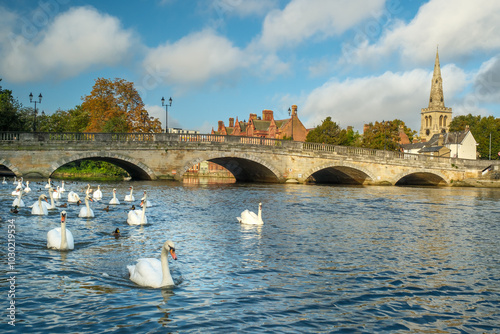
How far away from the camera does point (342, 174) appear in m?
54.7

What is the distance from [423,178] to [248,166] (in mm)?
23141

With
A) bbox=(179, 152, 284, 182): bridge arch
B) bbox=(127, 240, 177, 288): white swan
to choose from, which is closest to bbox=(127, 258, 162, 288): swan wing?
bbox=(127, 240, 177, 288): white swan

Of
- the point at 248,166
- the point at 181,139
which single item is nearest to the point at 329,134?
the point at 248,166

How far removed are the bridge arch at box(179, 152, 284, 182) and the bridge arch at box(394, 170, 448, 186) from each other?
569 inches

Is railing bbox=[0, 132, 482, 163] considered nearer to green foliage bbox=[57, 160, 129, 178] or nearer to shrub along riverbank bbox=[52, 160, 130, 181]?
shrub along riverbank bbox=[52, 160, 130, 181]

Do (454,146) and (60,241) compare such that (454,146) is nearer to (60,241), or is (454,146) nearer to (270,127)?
(270,127)

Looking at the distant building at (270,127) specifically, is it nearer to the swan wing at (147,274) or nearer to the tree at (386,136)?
the tree at (386,136)

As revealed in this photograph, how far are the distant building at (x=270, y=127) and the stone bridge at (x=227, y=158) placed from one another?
103 ft

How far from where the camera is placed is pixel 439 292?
877 cm

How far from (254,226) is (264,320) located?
9.35 metres

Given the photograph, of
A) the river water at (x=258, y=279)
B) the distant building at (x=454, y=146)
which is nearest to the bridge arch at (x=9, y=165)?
the river water at (x=258, y=279)

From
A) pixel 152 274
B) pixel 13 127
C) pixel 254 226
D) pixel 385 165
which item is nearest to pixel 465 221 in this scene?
pixel 254 226

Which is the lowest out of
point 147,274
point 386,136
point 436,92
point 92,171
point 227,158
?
point 147,274

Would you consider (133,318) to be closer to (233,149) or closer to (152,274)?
(152,274)
